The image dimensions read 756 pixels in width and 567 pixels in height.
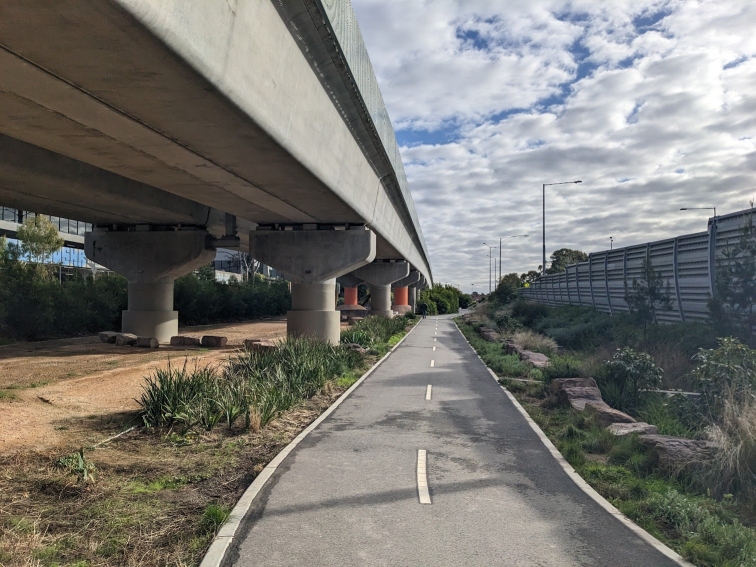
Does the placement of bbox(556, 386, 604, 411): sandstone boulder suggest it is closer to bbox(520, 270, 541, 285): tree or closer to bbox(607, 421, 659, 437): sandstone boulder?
bbox(607, 421, 659, 437): sandstone boulder

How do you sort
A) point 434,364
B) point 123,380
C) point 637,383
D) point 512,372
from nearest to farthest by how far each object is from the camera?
point 637,383
point 123,380
point 512,372
point 434,364

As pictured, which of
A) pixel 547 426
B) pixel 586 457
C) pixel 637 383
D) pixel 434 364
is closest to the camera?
pixel 586 457

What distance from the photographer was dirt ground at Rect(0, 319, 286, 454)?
30.0 ft

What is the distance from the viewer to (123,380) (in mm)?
14766

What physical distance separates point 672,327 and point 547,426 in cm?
1011

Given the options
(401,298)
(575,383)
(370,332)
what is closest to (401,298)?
(401,298)

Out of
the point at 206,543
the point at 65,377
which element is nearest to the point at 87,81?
the point at 206,543

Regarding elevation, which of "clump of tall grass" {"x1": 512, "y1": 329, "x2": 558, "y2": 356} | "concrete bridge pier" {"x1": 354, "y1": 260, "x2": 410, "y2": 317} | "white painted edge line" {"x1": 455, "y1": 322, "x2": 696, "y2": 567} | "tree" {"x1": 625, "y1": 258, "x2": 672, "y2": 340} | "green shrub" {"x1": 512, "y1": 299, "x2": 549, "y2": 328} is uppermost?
"concrete bridge pier" {"x1": 354, "y1": 260, "x2": 410, "y2": 317}

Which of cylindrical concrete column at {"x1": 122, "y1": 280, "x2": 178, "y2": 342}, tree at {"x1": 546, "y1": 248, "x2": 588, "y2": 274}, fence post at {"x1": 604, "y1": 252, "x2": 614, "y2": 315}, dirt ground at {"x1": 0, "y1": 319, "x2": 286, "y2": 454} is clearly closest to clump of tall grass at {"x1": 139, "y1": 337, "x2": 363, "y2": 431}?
dirt ground at {"x1": 0, "y1": 319, "x2": 286, "y2": 454}

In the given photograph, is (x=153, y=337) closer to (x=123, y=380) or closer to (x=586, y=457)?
(x=123, y=380)

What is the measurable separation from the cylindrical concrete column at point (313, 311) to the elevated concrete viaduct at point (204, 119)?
0.17 ft

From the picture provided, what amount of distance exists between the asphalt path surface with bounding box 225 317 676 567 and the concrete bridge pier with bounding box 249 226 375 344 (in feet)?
32.6

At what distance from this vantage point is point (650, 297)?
20438 mm

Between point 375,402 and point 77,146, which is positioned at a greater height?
point 77,146
